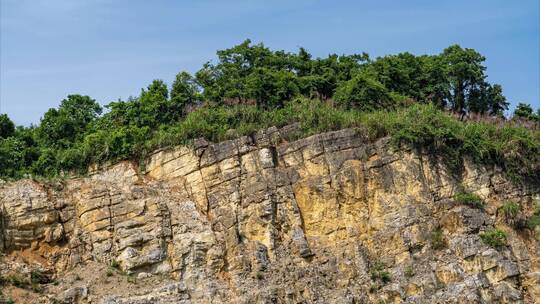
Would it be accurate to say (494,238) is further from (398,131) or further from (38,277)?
(38,277)

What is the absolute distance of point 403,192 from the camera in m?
24.8

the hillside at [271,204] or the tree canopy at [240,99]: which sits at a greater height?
the tree canopy at [240,99]

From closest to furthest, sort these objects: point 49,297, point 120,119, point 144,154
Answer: point 49,297
point 144,154
point 120,119

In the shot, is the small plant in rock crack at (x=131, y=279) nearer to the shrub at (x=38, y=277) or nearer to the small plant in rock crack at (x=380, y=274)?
the shrub at (x=38, y=277)

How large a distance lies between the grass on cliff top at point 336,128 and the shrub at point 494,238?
244 cm

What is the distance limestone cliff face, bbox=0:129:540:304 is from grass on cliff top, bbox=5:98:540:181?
382mm

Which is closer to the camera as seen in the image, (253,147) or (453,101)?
(253,147)

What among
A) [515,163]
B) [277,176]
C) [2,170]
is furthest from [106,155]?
[515,163]

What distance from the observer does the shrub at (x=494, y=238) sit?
78.3ft

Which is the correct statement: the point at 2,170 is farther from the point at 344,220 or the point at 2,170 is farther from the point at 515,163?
the point at 515,163

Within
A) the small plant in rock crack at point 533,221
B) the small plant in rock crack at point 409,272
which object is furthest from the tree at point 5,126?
the small plant in rock crack at point 533,221

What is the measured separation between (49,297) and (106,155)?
4990 mm

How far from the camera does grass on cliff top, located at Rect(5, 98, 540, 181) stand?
2575 cm

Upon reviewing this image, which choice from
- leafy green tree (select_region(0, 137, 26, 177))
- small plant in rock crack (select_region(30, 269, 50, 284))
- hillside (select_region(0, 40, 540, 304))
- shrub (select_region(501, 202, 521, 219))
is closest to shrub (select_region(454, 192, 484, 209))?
hillside (select_region(0, 40, 540, 304))
